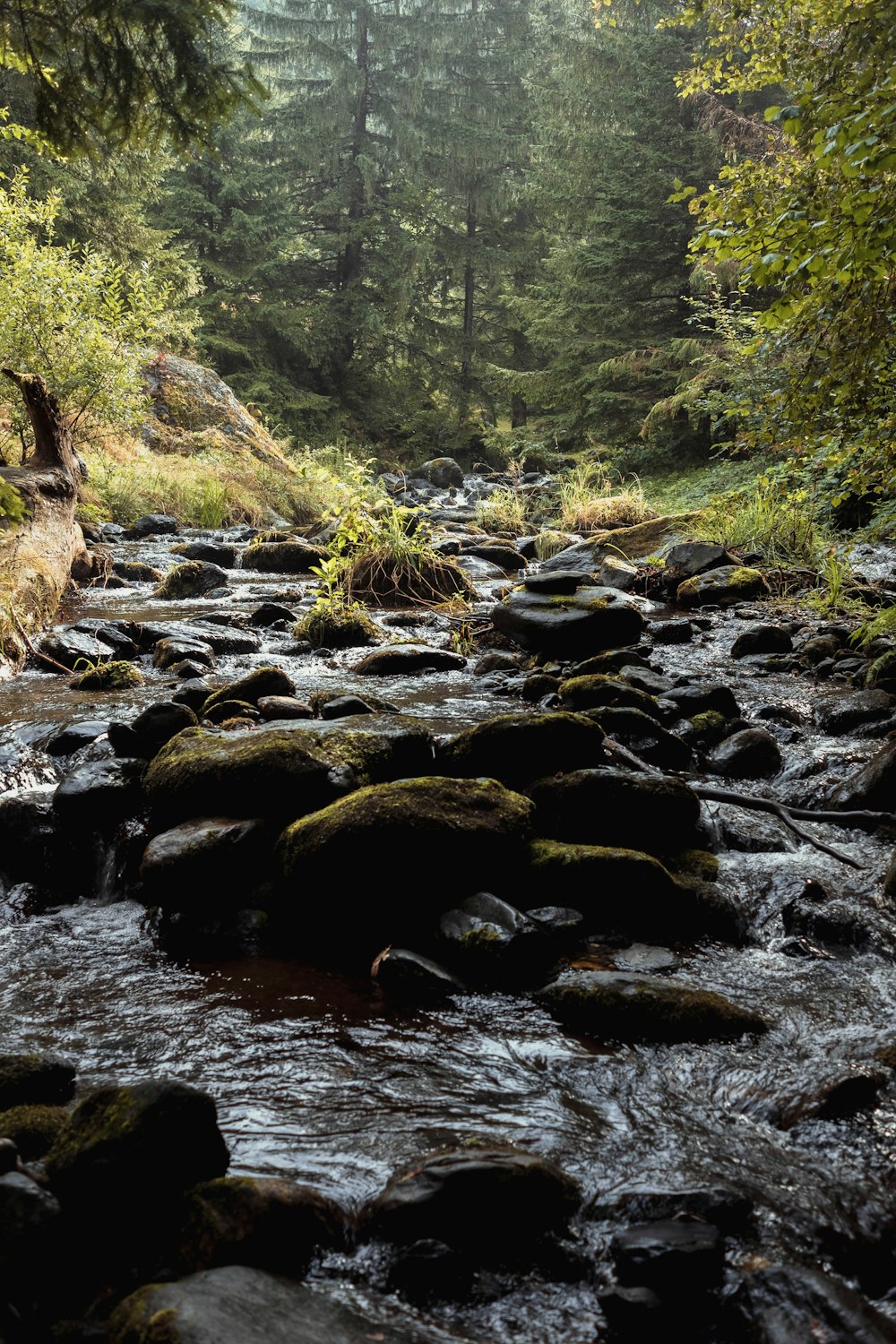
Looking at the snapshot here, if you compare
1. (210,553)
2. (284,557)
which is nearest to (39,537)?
(210,553)

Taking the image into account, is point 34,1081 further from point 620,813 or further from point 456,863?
point 620,813

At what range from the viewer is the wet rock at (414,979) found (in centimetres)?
280

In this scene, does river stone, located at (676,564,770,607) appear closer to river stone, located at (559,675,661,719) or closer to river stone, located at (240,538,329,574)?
river stone, located at (559,675,661,719)

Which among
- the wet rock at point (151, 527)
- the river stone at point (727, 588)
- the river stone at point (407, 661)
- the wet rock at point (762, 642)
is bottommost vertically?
the river stone at point (407, 661)

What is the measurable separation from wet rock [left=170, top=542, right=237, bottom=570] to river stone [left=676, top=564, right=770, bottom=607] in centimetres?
656

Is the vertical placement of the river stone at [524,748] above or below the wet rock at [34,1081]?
above

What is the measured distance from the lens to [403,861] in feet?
10.5

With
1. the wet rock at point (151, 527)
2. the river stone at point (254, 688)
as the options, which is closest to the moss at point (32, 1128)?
the river stone at point (254, 688)

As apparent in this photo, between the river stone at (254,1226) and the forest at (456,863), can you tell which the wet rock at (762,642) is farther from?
the river stone at (254,1226)

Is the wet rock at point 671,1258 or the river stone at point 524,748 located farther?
the river stone at point 524,748

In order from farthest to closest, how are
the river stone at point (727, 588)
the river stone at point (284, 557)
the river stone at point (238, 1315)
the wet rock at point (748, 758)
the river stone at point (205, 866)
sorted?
the river stone at point (284, 557)
the river stone at point (727, 588)
the wet rock at point (748, 758)
the river stone at point (205, 866)
the river stone at point (238, 1315)

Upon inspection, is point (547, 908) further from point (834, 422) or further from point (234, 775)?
point (834, 422)

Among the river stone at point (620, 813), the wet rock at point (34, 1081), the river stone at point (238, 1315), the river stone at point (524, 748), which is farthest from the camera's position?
the river stone at point (524, 748)

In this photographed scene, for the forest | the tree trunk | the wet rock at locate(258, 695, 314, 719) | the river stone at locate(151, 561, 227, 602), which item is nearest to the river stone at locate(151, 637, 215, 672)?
the forest
